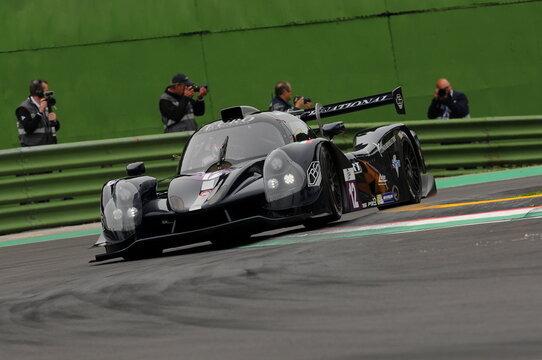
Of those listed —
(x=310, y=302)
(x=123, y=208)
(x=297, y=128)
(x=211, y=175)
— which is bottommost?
(x=310, y=302)

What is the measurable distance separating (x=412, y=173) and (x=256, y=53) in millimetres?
6284

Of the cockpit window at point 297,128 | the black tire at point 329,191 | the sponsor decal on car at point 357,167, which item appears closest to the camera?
the black tire at point 329,191

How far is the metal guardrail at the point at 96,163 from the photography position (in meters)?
15.2

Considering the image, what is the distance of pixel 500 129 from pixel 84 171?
19.2 ft

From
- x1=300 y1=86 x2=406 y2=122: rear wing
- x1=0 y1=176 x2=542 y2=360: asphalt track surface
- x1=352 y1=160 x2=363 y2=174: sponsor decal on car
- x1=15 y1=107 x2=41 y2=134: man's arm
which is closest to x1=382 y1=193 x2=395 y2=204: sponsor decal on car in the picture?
x1=352 y1=160 x2=363 y2=174: sponsor decal on car

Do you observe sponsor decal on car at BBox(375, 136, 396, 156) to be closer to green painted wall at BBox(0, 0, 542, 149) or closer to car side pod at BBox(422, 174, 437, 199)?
car side pod at BBox(422, 174, 437, 199)

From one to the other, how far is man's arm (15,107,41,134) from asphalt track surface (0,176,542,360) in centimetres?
632

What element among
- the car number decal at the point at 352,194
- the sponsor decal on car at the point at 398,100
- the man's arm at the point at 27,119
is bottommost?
the car number decal at the point at 352,194

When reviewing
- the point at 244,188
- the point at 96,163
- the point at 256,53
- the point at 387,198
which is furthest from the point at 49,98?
the point at 244,188

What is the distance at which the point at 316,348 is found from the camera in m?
4.45

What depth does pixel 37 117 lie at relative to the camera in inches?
593

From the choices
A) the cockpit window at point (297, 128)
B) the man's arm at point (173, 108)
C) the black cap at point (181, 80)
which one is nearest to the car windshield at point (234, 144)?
the cockpit window at point (297, 128)

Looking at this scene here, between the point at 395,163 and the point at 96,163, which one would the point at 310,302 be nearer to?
the point at 395,163

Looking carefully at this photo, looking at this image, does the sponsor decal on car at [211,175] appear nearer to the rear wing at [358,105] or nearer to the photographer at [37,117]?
the rear wing at [358,105]
